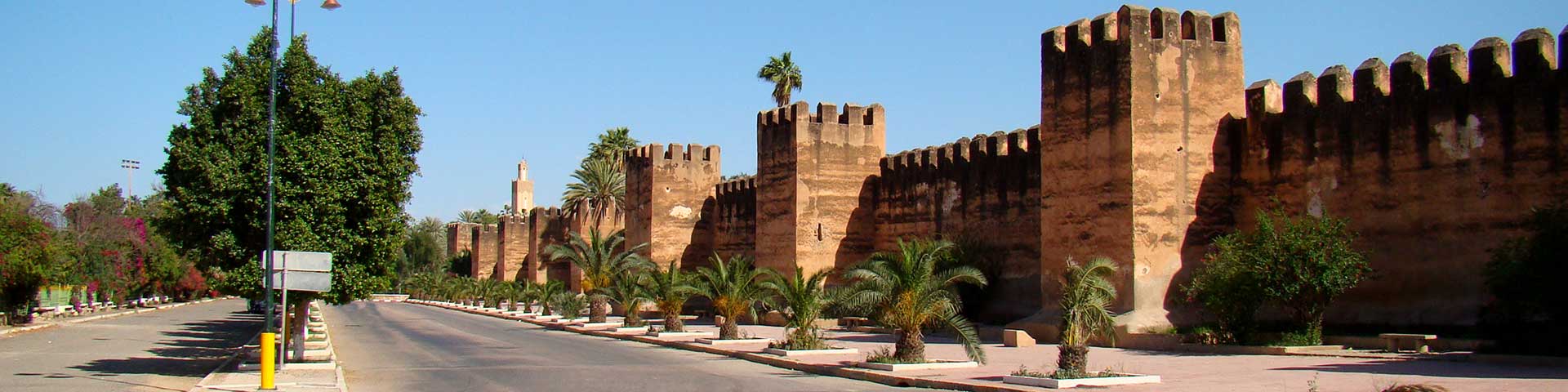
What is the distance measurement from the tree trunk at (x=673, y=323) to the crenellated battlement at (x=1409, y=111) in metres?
12.6

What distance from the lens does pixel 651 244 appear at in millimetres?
42188

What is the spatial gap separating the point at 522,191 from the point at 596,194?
7944 cm

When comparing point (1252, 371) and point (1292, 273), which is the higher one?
point (1292, 273)

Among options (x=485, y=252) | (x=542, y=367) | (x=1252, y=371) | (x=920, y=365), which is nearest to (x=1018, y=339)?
(x=920, y=365)

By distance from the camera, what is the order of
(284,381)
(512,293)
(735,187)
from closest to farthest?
(284,381) < (735,187) < (512,293)

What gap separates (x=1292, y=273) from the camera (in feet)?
59.5

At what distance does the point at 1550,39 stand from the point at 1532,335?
4.41 meters

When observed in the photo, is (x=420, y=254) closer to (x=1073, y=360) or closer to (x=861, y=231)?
(x=861, y=231)

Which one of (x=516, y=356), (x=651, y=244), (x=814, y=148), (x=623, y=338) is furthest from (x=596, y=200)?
(x=516, y=356)

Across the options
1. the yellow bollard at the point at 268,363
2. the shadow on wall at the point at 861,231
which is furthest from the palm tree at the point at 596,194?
the yellow bollard at the point at 268,363

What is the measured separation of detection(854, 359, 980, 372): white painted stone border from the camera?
16.3 metres

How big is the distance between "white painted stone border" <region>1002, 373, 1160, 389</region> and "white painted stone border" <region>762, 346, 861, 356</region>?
21.4ft

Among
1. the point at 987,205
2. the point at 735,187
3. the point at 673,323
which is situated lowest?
the point at 673,323

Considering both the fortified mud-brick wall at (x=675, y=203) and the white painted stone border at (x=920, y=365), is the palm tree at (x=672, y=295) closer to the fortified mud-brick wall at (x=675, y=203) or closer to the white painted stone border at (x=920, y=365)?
the white painted stone border at (x=920, y=365)
